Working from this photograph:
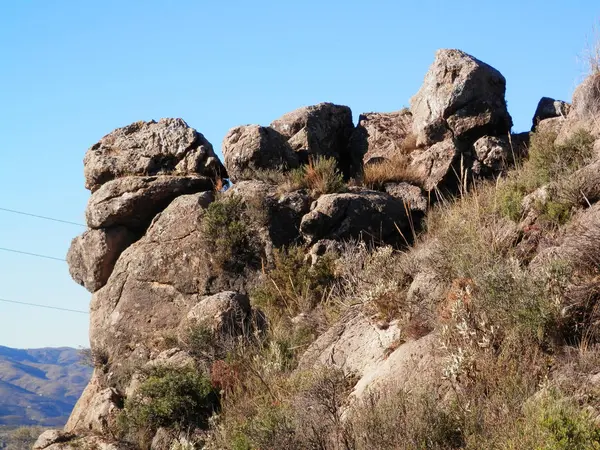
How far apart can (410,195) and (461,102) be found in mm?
2391

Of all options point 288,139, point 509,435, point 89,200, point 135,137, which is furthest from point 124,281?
point 509,435

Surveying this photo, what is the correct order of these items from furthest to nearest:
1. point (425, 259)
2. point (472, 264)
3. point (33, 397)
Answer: point (33, 397) → point (425, 259) → point (472, 264)

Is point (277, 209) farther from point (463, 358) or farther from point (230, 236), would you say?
point (463, 358)

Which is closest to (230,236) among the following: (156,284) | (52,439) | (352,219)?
(156,284)

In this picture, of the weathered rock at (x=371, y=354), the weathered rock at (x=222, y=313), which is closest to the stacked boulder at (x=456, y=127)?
the weathered rock at (x=222, y=313)

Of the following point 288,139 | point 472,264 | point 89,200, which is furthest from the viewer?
point 288,139

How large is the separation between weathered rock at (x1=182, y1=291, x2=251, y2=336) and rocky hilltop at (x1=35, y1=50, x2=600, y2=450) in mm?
38

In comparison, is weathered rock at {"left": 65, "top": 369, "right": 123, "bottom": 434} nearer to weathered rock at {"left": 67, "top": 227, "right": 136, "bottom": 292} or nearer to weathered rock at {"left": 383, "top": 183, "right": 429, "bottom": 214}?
weathered rock at {"left": 67, "top": 227, "right": 136, "bottom": 292}

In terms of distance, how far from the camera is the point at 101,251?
55.9 ft

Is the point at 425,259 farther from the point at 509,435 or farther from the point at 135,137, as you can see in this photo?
the point at 135,137

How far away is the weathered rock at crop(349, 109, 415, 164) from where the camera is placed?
18.4 metres

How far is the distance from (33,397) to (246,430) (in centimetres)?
16067

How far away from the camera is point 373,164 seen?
18156 millimetres

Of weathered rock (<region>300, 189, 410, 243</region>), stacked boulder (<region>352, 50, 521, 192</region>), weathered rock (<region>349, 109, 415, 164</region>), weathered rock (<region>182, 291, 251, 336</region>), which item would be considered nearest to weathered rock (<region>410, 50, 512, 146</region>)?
stacked boulder (<region>352, 50, 521, 192</region>)
